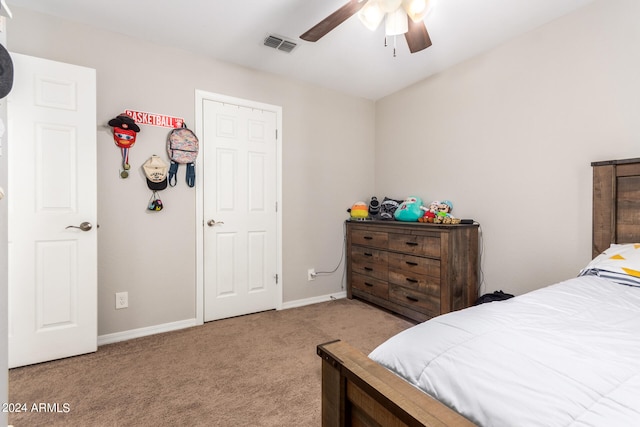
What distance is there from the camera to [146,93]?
2582mm

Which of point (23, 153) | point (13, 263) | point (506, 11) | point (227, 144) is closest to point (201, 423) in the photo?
point (13, 263)

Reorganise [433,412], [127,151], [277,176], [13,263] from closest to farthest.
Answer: [433,412]
[13,263]
[127,151]
[277,176]

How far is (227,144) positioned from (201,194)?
540 mm

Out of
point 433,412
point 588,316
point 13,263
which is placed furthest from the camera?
point 13,263

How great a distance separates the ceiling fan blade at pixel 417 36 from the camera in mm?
1827

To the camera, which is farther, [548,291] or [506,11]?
[506,11]

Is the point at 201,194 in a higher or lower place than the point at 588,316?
higher

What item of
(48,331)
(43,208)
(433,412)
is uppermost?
(43,208)

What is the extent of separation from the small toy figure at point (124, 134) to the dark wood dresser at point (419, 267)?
90.0 inches

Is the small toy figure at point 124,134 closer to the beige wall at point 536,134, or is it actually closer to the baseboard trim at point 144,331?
the baseboard trim at point 144,331

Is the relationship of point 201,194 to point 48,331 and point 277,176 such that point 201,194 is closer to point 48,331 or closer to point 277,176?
point 277,176

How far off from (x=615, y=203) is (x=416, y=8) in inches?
68.6

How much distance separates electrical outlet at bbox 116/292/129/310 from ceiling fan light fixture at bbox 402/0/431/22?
283 centimetres

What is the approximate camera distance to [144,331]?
2.58m
